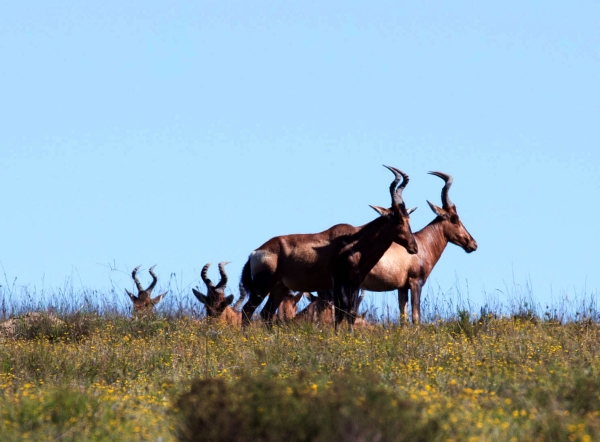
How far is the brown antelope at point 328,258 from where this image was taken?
1655 cm

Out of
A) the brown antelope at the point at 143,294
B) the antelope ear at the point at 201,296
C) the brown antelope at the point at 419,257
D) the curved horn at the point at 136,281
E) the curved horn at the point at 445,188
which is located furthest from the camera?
the curved horn at the point at 136,281

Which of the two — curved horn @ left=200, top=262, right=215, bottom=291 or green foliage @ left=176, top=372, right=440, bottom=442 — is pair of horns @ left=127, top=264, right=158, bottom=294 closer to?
curved horn @ left=200, top=262, right=215, bottom=291

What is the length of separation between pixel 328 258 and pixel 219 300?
403 cm

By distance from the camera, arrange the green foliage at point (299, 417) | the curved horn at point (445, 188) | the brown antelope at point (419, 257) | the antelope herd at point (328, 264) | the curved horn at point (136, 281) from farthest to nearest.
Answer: the curved horn at point (136, 281) < the curved horn at point (445, 188) < the brown antelope at point (419, 257) < the antelope herd at point (328, 264) < the green foliage at point (299, 417)

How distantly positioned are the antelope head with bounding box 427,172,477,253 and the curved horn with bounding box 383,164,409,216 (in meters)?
2.79

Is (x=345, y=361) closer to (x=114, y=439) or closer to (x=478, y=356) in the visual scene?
(x=478, y=356)

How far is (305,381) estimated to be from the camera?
7.84 m

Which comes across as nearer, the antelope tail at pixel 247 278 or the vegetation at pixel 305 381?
the vegetation at pixel 305 381

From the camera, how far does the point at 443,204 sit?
20047mm

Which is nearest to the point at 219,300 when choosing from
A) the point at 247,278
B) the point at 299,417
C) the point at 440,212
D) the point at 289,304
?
the point at 289,304

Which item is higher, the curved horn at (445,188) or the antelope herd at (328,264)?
the curved horn at (445,188)

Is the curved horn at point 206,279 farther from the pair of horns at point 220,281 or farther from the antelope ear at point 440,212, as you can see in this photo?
the antelope ear at point 440,212

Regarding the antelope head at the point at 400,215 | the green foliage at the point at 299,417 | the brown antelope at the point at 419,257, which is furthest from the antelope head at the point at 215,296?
the green foliage at the point at 299,417

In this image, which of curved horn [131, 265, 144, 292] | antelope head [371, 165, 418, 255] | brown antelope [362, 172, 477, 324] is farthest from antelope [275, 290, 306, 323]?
curved horn [131, 265, 144, 292]
